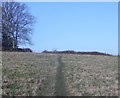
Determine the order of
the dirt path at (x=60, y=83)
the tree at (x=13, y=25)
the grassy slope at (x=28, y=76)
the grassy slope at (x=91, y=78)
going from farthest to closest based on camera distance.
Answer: the tree at (x=13, y=25)
the grassy slope at (x=28, y=76)
the grassy slope at (x=91, y=78)
the dirt path at (x=60, y=83)

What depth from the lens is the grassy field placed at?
12.5 metres

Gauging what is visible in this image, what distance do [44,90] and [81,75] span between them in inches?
121

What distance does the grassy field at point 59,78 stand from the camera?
12.5 meters

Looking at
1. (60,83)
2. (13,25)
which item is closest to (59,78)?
(60,83)

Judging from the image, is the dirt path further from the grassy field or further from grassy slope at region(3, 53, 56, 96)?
grassy slope at region(3, 53, 56, 96)

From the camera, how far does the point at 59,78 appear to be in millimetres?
14477

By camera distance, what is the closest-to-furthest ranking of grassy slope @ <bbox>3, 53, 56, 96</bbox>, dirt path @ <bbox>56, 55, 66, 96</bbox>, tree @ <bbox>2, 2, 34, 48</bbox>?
dirt path @ <bbox>56, 55, 66, 96</bbox> < grassy slope @ <bbox>3, 53, 56, 96</bbox> < tree @ <bbox>2, 2, 34, 48</bbox>

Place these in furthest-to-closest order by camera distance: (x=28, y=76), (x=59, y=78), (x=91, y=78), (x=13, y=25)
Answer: (x=13, y=25) < (x=28, y=76) < (x=91, y=78) < (x=59, y=78)

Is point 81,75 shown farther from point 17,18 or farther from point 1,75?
point 17,18

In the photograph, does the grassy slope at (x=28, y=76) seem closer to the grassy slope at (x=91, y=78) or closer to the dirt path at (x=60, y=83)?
the dirt path at (x=60, y=83)

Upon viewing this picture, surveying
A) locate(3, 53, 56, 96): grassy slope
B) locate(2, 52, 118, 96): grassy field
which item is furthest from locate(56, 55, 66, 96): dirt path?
locate(3, 53, 56, 96): grassy slope

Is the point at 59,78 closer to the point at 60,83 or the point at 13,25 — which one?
the point at 60,83

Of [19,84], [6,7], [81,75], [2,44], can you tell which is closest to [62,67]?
[81,75]

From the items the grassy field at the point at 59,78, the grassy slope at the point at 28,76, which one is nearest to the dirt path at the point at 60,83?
the grassy field at the point at 59,78
